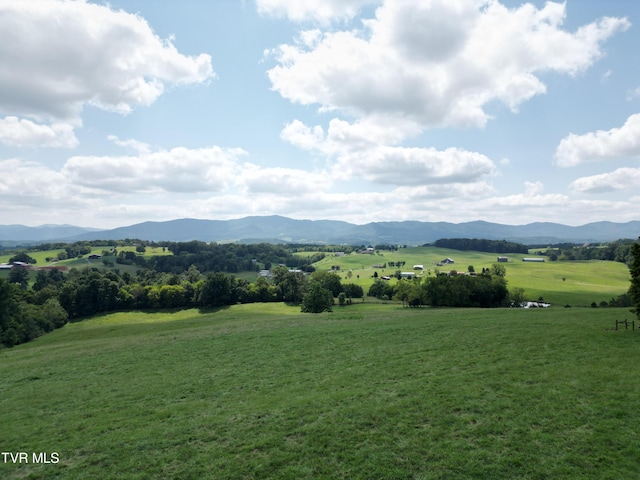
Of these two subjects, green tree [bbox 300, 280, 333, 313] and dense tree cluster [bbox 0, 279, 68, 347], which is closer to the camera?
dense tree cluster [bbox 0, 279, 68, 347]

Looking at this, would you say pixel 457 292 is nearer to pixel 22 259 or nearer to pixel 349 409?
pixel 349 409

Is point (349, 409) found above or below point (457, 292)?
above

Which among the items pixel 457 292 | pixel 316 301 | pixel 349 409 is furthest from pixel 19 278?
pixel 349 409

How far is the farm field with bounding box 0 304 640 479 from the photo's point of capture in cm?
1213

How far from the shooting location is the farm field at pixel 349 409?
A: 1213 cm

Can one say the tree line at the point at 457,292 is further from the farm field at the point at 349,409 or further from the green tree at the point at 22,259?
the green tree at the point at 22,259

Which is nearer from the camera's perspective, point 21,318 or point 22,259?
point 21,318

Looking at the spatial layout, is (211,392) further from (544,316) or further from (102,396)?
(544,316)

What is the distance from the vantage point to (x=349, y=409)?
16.1 metres

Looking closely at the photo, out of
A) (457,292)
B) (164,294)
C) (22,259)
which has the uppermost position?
(457,292)

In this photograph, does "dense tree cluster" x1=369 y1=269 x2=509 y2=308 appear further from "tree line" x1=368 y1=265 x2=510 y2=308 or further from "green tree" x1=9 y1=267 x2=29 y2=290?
"green tree" x1=9 y1=267 x2=29 y2=290

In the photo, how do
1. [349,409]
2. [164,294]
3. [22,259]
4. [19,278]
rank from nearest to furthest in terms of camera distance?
1. [349,409]
2. [164,294]
3. [19,278]
4. [22,259]

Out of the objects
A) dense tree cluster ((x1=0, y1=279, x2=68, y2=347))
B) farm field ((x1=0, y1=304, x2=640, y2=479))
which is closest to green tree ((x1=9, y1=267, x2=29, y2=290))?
dense tree cluster ((x1=0, y1=279, x2=68, y2=347))

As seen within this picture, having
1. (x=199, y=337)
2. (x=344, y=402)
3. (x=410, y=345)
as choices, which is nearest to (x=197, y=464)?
(x=344, y=402)
